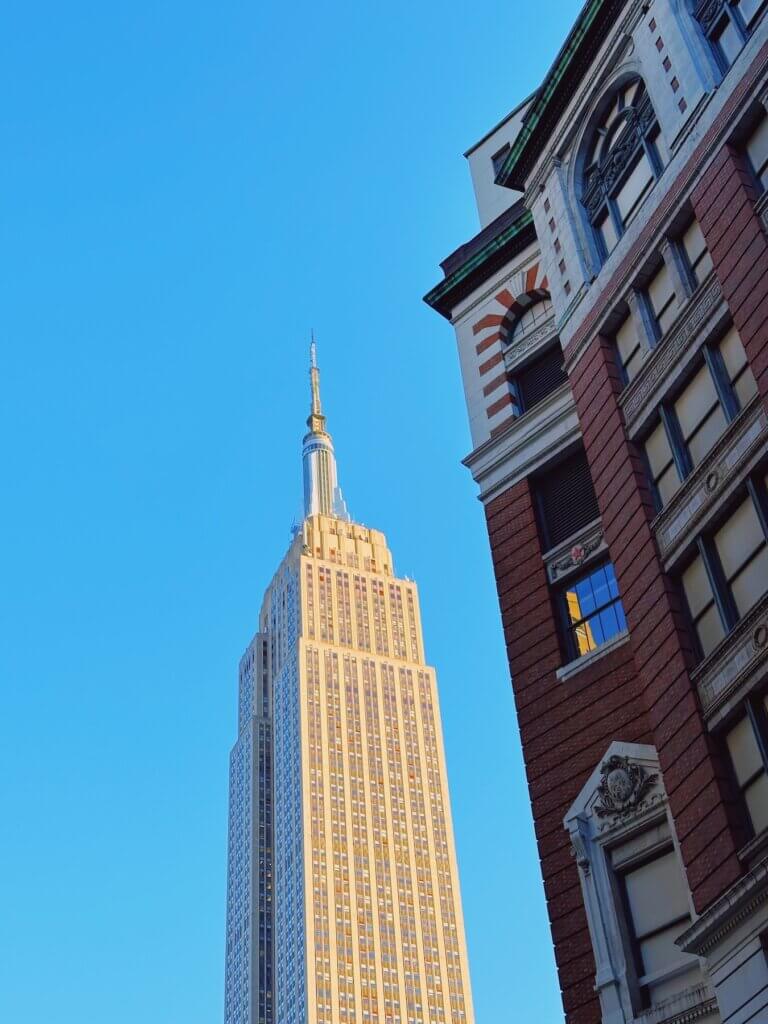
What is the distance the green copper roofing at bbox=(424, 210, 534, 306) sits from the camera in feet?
122

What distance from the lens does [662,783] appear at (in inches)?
1008

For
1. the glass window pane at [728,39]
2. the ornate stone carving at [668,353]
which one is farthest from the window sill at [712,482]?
the glass window pane at [728,39]

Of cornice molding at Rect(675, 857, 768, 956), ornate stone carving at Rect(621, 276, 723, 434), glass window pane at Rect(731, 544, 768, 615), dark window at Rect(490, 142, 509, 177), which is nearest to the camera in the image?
cornice molding at Rect(675, 857, 768, 956)

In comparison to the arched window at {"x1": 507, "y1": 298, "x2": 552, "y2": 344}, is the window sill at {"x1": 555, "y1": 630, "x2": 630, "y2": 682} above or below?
below

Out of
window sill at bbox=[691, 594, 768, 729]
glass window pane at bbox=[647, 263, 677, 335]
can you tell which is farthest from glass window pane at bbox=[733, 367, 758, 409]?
window sill at bbox=[691, 594, 768, 729]

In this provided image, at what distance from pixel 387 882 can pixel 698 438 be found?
168m

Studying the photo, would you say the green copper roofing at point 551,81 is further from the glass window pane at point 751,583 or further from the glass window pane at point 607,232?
the glass window pane at point 751,583

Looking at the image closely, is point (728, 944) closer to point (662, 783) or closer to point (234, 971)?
point (662, 783)

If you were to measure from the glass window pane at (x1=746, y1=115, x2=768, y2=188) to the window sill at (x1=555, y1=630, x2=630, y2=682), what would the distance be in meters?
9.53

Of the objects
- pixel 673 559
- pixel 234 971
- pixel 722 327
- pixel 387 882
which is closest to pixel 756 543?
pixel 673 559

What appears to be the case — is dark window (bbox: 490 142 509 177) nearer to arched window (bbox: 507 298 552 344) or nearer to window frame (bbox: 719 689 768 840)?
arched window (bbox: 507 298 552 344)

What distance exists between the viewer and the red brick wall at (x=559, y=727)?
85.5ft

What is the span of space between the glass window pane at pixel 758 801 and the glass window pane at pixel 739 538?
3.94m

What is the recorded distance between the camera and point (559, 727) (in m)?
28.6
